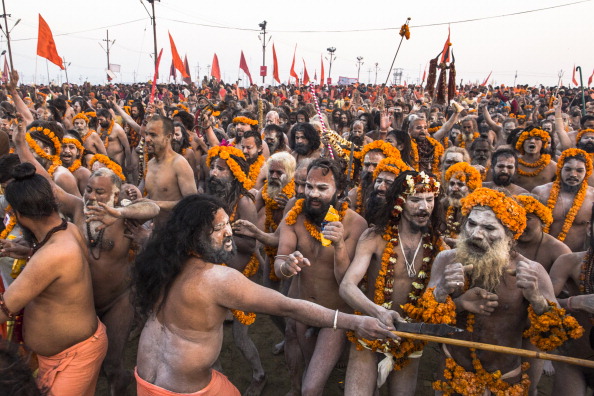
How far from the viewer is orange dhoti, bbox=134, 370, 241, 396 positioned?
9.27 feet

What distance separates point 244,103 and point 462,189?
13269 millimetres

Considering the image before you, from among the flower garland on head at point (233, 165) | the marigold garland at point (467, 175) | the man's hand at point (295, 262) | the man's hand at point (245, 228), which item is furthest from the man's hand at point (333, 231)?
the marigold garland at point (467, 175)

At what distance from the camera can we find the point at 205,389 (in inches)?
116

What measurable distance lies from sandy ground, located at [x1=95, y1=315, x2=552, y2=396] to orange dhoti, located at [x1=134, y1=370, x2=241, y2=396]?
1708 mm

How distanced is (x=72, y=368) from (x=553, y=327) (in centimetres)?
363

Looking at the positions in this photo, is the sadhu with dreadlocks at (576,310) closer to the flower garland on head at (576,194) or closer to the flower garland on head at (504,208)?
the flower garland on head at (504,208)

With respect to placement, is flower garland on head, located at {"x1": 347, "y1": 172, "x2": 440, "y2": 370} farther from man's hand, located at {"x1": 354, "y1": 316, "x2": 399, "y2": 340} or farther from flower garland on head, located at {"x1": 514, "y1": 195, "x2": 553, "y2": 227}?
flower garland on head, located at {"x1": 514, "y1": 195, "x2": 553, "y2": 227}

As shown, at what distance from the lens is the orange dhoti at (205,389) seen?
282cm

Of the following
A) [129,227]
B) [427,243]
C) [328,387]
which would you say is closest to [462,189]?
[427,243]

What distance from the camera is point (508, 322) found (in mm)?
3369

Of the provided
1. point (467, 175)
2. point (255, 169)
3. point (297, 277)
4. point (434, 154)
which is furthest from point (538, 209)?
point (255, 169)

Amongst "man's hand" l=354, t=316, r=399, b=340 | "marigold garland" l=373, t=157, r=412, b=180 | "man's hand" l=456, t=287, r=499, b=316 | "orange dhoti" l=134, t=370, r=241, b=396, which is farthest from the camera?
"marigold garland" l=373, t=157, r=412, b=180

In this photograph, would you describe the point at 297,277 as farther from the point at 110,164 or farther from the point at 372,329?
the point at 110,164

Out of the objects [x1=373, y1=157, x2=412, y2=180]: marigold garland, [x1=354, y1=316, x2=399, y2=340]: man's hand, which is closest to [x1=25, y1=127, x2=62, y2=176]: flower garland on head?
[x1=373, y1=157, x2=412, y2=180]: marigold garland
